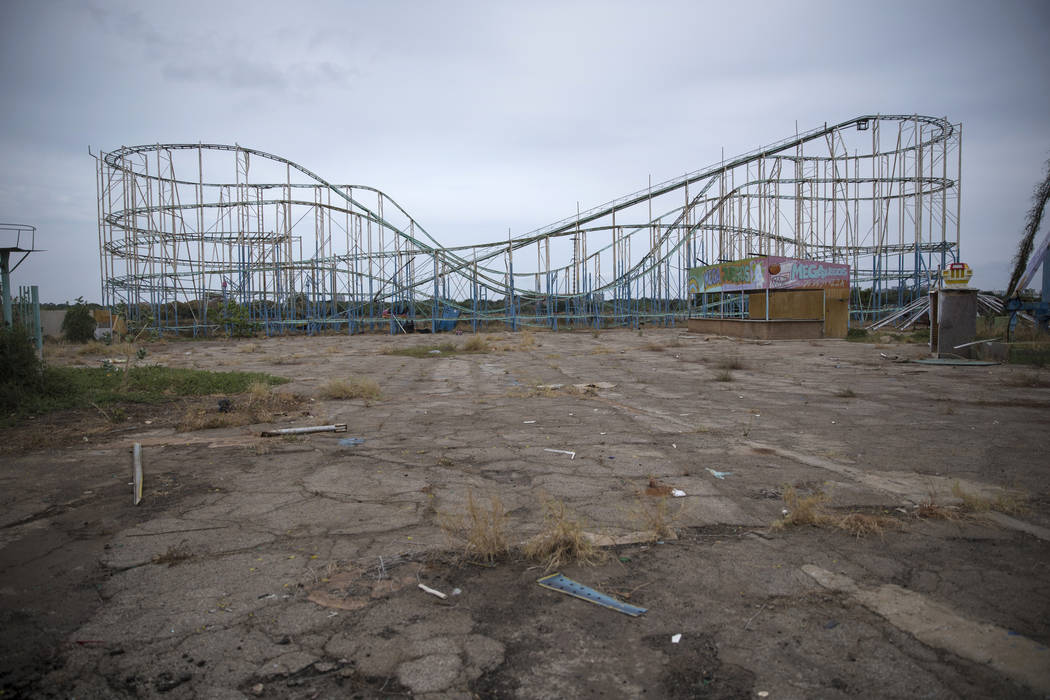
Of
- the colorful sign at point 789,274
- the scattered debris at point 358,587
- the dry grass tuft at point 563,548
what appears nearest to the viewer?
the scattered debris at point 358,587

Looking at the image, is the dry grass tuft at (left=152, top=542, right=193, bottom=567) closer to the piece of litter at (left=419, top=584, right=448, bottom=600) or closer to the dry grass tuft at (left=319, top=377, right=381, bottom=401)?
the piece of litter at (left=419, top=584, right=448, bottom=600)

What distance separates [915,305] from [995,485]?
84.3 feet

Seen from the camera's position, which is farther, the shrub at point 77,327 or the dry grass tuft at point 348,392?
the shrub at point 77,327

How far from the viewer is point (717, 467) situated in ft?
16.1

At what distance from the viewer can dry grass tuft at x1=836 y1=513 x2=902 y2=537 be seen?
11.2 ft

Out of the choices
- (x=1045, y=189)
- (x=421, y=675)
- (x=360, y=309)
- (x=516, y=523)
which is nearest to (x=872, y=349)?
(x=1045, y=189)

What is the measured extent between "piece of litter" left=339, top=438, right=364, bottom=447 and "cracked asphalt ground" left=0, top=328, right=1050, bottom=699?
0.40 ft

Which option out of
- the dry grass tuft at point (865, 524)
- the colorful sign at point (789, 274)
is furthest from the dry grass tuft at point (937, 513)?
the colorful sign at point (789, 274)

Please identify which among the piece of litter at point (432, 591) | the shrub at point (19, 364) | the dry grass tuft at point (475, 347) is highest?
the shrub at point (19, 364)

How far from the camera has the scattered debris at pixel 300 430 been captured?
20.2ft

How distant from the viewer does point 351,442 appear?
19.5 feet

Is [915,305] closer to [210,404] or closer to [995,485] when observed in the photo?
[995,485]

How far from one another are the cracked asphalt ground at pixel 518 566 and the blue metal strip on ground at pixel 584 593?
0.05m

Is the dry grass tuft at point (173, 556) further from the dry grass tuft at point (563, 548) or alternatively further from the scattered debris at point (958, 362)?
the scattered debris at point (958, 362)
